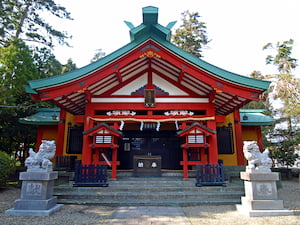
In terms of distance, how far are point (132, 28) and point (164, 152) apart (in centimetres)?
681

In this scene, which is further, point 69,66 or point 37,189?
point 69,66

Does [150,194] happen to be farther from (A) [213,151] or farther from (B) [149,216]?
(A) [213,151]

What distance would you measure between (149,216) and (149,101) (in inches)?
226

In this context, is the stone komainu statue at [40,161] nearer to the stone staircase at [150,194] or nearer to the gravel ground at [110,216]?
the gravel ground at [110,216]

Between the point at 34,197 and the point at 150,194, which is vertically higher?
the point at 34,197

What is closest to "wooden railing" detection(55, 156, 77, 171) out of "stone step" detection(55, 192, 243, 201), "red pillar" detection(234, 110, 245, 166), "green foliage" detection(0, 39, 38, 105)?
"stone step" detection(55, 192, 243, 201)

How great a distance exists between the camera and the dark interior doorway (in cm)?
1220

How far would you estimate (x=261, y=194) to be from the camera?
19.2ft

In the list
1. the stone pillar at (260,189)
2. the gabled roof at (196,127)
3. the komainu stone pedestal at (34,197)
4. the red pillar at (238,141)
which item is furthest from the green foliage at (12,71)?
the red pillar at (238,141)

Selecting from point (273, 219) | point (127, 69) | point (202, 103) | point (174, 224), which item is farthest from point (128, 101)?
point (273, 219)

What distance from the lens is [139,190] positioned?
25.7 ft

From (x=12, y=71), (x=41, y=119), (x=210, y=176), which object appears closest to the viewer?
(x=210, y=176)

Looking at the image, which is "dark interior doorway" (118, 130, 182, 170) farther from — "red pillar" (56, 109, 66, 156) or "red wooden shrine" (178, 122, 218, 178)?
"red pillar" (56, 109, 66, 156)

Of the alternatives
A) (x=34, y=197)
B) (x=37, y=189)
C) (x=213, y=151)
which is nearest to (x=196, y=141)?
(x=213, y=151)
